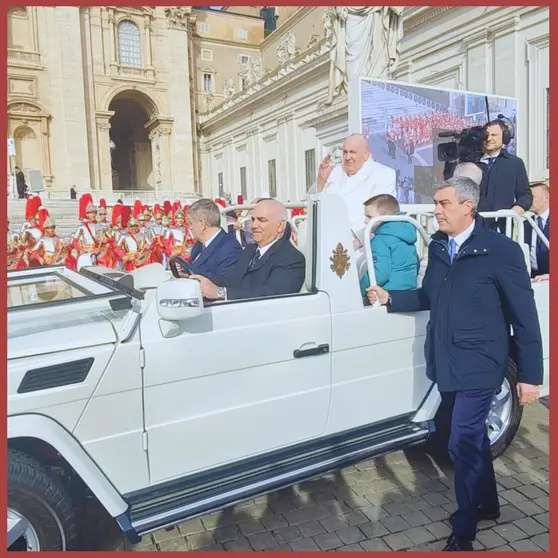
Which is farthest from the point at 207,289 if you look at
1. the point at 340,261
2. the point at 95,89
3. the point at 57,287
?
the point at 95,89

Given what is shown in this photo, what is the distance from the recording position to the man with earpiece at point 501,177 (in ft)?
16.6

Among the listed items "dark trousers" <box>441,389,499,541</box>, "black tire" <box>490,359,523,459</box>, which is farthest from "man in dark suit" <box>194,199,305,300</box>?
"black tire" <box>490,359,523,459</box>

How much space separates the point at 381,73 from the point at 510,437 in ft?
29.7

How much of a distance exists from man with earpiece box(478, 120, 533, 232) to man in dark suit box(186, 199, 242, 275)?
2512 mm

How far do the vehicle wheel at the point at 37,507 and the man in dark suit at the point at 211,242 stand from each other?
73.7 inches

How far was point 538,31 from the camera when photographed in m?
19.7

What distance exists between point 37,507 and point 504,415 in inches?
131

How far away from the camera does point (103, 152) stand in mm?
49156

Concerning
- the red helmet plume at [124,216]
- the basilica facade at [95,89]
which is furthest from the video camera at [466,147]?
the basilica facade at [95,89]

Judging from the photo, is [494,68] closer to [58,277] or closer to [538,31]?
[538,31]

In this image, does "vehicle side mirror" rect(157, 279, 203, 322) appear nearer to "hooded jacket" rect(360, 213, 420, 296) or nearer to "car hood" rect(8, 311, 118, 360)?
"car hood" rect(8, 311, 118, 360)

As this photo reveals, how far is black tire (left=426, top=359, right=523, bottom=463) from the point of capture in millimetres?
3973

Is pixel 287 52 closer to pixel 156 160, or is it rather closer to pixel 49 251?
pixel 156 160

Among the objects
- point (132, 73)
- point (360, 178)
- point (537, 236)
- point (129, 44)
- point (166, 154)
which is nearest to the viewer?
point (360, 178)
